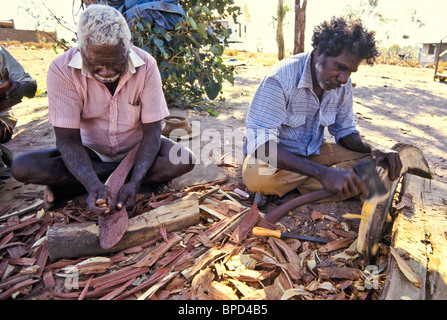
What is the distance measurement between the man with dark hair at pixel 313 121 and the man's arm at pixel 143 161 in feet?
2.44

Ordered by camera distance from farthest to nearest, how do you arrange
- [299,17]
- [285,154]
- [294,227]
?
[299,17], [294,227], [285,154]

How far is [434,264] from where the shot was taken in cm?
159

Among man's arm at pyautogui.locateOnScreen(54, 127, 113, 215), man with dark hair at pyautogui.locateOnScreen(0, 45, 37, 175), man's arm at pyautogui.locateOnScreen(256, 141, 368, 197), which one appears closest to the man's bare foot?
man's arm at pyautogui.locateOnScreen(54, 127, 113, 215)

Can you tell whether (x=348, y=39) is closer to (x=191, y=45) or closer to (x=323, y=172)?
(x=323, y=172)

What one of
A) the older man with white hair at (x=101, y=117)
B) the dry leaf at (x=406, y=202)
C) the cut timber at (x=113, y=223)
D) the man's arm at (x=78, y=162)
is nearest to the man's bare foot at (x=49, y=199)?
the older man with white hair at (x=101, y=117)

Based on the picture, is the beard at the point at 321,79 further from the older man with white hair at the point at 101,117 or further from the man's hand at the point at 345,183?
the older man with white hair at the point at 101,117

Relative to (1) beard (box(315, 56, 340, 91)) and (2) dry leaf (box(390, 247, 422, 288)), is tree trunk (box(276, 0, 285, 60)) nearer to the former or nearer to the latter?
(1) beard (box(315, 56, 340, 91))

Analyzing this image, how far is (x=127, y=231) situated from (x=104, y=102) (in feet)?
3.20

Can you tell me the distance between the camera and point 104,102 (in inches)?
89.4

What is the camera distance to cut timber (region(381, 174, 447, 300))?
4.75 ft

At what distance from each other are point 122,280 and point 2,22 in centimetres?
2630

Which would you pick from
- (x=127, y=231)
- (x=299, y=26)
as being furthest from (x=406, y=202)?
(x=299, y=26)
